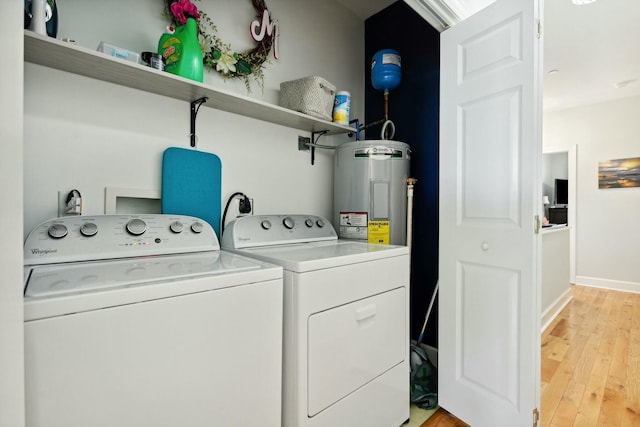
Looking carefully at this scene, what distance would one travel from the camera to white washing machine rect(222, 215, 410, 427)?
1.12m

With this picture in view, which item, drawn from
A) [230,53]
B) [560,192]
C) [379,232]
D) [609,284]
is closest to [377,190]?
[379,232]

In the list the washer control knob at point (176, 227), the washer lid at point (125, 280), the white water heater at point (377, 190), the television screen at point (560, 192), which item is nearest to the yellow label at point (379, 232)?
the white water heater at point (377, 190)

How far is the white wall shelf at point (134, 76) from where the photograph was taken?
1.12m

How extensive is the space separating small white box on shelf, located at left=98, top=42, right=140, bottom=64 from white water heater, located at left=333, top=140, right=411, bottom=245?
1235 mm

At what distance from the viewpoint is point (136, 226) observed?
1256 millimetres

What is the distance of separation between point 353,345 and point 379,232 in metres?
0.84

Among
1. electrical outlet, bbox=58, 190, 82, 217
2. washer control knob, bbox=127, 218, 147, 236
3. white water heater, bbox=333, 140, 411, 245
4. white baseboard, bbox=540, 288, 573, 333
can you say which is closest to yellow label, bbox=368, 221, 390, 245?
white water heater, bbox=333, 140, 411, 245

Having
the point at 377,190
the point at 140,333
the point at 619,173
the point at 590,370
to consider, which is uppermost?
the point at 619,173

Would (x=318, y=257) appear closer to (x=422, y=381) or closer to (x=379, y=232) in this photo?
(x=379, y=232)

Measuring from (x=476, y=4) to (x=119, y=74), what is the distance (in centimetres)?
178

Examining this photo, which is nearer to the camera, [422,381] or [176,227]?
[176,227]

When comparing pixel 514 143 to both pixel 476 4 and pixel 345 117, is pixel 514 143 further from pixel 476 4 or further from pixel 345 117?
pixel 345 117

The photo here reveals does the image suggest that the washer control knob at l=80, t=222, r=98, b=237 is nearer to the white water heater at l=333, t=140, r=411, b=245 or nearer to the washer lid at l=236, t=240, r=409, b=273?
the washer lid at l=236, t=240, r=409, b=273

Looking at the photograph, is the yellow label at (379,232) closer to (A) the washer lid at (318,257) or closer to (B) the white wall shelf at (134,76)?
(A) the washer lid at (318,257)
